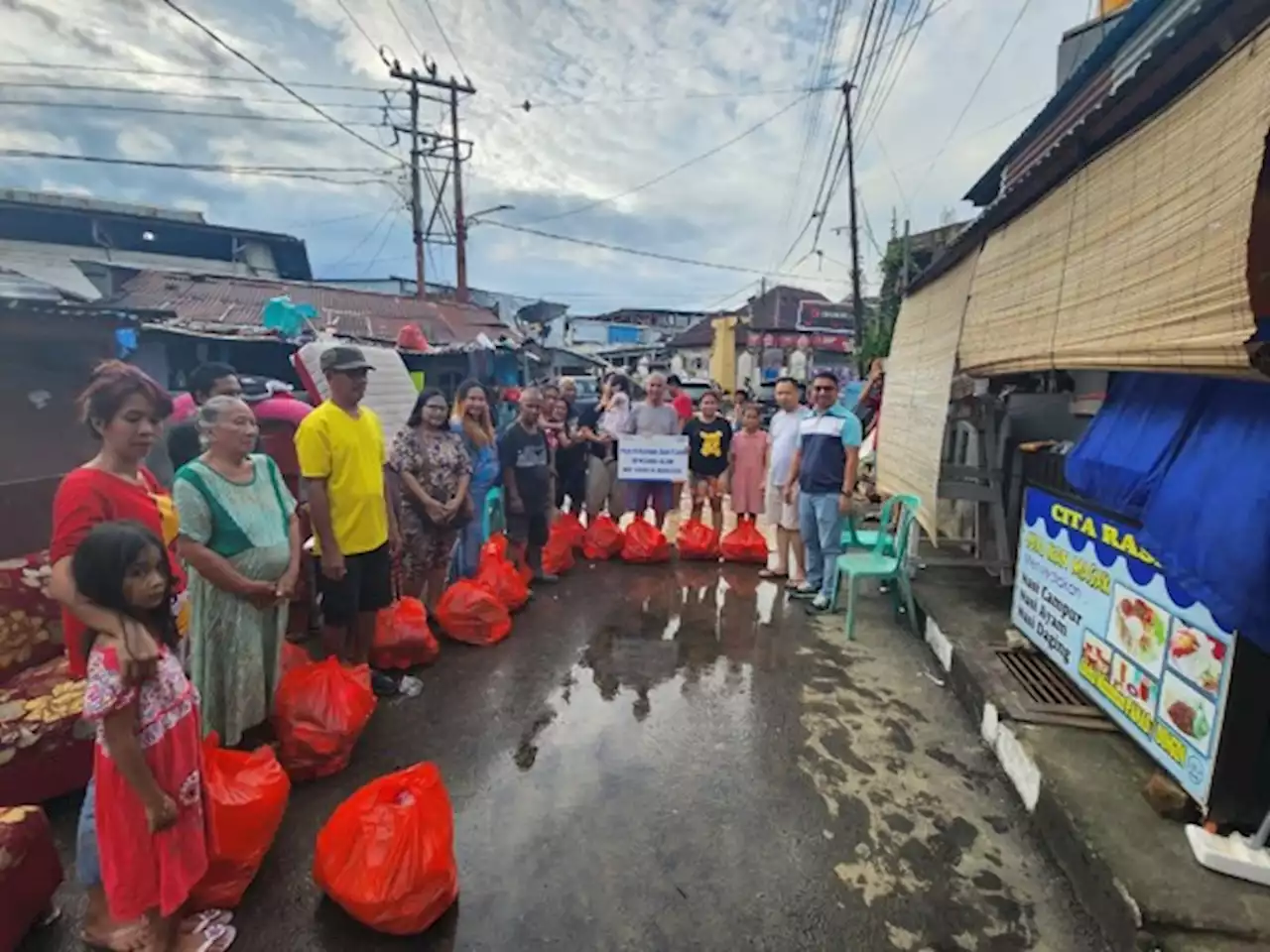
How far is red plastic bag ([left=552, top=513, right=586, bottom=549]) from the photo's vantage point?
6293 millimetres

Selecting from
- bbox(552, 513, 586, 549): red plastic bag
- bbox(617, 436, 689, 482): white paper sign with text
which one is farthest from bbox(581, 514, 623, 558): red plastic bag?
bbox(617, 436, 689, 482): white paper sign with text

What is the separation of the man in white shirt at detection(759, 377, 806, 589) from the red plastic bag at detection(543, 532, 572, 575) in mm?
1927

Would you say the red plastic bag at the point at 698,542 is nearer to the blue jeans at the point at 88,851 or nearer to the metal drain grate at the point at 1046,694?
the metal drain grate at the point at 1046,694

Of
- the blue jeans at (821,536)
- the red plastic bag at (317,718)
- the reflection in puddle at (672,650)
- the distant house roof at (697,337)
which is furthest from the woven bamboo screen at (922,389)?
the distant house roof at (697,337)

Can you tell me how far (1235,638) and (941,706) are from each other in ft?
5.84

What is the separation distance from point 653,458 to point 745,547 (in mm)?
1314

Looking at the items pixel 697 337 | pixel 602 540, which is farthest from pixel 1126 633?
pixel 697 337

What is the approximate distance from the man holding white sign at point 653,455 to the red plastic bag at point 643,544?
12.1 inches

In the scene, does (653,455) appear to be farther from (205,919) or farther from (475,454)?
(205,919)

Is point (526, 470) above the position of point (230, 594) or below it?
above

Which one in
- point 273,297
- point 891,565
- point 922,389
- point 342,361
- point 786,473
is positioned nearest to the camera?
point 342,361

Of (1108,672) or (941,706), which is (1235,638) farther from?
(941,706)

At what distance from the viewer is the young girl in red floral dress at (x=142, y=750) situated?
1.73m

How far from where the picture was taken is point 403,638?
4.03m
